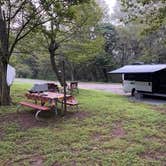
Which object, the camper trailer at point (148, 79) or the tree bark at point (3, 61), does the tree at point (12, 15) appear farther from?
the camper trailer at point (148, 79)

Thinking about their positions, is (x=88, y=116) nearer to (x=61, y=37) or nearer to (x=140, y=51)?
(x=61, y=37)

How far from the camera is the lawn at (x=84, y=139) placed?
558 cm

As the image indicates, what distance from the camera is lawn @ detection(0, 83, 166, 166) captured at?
5.58 m

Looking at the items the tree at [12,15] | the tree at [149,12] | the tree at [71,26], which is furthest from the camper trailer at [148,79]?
the tree at [149,12]

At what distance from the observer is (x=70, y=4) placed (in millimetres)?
11234

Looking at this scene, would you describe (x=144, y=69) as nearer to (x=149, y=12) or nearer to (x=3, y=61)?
(x=149, y=12)

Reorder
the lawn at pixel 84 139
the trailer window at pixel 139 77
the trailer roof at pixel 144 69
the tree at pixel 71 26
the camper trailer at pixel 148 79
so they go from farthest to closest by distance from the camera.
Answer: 1. the trailer window at pixel 139 77
2. the tree at pixel 71 26
3. the camper trailer at pixel 148 79
4. the trailer roof at pixel 144 69
5. the lawn at pixel 84 139

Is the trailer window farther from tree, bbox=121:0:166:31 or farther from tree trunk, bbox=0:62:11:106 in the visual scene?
tree trunk, bbox=0:62:11:106

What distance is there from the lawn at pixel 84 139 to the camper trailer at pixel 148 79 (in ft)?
26.7

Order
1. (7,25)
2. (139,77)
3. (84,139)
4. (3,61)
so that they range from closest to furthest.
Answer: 1. (84,139)
2. (3,61)
3. (7,25)
4. (139,77)

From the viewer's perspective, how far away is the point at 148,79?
1839 cm

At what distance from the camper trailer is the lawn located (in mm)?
8143

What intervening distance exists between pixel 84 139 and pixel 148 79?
486 inches

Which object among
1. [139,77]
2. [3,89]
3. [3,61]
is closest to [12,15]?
[3,61]
